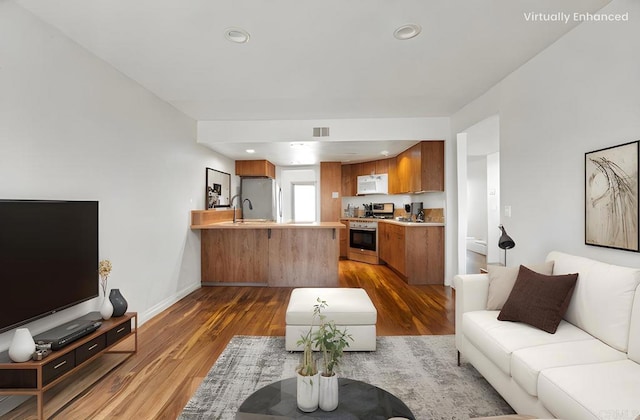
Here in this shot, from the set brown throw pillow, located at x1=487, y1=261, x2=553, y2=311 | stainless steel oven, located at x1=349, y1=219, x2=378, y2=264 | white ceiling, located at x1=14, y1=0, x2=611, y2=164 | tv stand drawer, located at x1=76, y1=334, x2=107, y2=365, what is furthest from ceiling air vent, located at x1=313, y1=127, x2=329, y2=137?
tv stand drawer, located at x1=76, y1=334, x2=107, y2=365

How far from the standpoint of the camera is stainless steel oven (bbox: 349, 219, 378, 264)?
668 centimetres

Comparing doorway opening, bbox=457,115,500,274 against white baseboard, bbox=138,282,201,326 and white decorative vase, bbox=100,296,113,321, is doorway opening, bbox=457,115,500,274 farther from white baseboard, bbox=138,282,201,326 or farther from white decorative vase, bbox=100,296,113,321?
white decorative vase, bbox=100,296,113,321

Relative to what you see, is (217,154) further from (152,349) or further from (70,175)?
(152,349)

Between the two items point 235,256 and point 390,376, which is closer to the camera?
point 390,376

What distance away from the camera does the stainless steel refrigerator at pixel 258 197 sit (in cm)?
718

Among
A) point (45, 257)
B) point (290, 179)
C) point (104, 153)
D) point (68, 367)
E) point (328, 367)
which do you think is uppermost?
point (290, 179)

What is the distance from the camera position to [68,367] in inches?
77.6

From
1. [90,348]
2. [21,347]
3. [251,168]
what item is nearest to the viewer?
[21,347]

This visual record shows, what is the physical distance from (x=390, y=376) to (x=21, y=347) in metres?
2.33

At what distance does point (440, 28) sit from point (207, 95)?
2.67 m

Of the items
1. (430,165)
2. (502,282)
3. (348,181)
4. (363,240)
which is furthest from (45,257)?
(348,181)

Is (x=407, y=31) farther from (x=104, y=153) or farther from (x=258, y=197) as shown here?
(x=258, y=197)

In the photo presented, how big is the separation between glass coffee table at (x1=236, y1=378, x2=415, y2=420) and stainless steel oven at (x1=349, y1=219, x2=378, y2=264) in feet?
16.8

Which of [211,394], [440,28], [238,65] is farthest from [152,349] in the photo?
[440,28]
